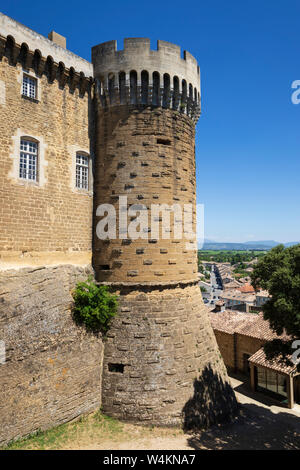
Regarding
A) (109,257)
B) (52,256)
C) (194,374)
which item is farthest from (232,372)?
(52,256)

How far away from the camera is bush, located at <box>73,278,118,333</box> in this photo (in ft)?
42.1

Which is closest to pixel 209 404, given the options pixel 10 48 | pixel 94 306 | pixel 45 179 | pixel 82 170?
pixel 94 306

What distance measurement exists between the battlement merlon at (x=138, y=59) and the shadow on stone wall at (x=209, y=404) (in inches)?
576

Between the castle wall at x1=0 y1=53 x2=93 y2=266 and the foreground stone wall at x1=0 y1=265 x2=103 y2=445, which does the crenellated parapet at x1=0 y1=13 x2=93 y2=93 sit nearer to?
the castle wall at x1=0 y1=53 x2=93 y2=266

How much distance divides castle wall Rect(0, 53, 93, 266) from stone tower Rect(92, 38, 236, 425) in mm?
926

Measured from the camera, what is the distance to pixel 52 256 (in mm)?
13141

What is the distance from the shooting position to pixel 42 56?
42.3ft

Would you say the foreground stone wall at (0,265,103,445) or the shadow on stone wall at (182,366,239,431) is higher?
the foreground stone wall at (0,265,103,445)

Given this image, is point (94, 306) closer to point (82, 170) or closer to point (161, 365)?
point (161, 365)

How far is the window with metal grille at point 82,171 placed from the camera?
14766 mm

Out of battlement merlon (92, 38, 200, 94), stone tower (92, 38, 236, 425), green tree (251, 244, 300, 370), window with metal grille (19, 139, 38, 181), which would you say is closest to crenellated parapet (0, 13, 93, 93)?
battlement merlon (92, 38, 200, 94)

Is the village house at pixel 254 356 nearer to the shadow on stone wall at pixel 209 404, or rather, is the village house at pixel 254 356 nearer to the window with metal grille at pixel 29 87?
the shadow on stone wall at pixel 209 404

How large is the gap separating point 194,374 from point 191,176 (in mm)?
9913
